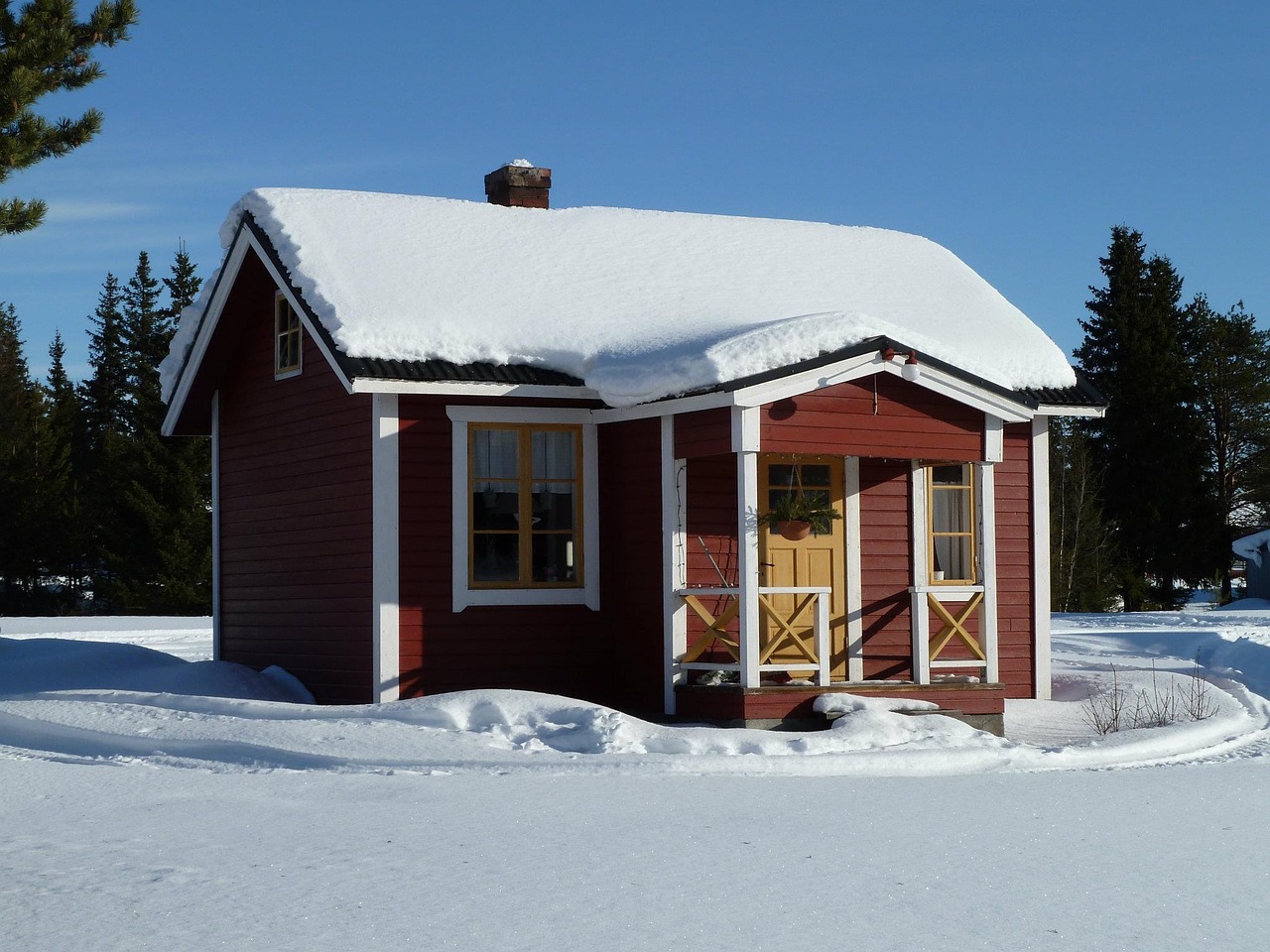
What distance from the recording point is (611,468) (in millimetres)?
14328

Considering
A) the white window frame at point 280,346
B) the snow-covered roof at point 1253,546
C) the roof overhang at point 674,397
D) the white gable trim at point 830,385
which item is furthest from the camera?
the snow-covered roof at point 1253,546

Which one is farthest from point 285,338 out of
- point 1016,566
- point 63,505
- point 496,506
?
point 63,505

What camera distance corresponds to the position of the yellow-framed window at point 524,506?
13930mm

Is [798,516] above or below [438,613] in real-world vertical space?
above

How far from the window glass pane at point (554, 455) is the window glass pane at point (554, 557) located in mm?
580

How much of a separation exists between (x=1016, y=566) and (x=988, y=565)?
6.30ft

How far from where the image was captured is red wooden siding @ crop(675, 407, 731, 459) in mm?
12555

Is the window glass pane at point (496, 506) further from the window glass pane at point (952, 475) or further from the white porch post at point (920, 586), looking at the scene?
the window glass pane at point (952, 475)

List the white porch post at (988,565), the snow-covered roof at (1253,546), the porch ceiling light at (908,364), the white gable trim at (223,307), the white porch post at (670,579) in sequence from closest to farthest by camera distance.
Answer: the porch ceiling light at (908,364) < the white porch post at (670,579) < the white porch post at (988,565) < the white gable trim at (223,307) < the snow-covered roof at (1253,546)

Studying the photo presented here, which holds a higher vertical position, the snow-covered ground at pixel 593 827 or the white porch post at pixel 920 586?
the white porch post at pixel 920 586

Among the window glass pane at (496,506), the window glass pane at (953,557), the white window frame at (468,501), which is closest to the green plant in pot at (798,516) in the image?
the white window frame at (468,501)

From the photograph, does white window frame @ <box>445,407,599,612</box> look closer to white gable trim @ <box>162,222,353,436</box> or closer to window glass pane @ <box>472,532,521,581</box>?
window glass pane @ <box>472,532,521,581</box>

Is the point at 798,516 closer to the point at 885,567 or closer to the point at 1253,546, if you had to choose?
the point at 885,567

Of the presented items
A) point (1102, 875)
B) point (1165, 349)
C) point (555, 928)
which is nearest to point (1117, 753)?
point (1102, 875)
